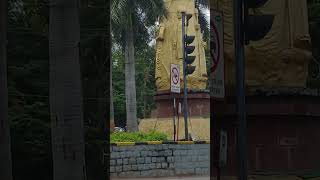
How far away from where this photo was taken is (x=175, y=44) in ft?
113

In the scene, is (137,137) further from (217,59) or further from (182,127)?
(217,59)

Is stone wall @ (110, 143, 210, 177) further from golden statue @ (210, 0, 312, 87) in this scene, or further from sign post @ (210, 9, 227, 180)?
sign post @ (210, 9, 227, 180)

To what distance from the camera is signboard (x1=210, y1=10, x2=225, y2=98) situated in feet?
20.2

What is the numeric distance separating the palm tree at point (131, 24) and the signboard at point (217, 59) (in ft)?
77.5

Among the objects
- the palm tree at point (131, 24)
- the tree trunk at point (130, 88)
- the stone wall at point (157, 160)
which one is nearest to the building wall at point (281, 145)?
the stone wall at point (157, 160)

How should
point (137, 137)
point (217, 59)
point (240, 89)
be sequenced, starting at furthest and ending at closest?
1. point (137, 137)
2. point (217, 59)
3. point (240, 89)

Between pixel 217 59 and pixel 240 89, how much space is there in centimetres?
65

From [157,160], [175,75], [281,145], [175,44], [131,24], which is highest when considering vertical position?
[131,24]

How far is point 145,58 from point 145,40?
22475mm
